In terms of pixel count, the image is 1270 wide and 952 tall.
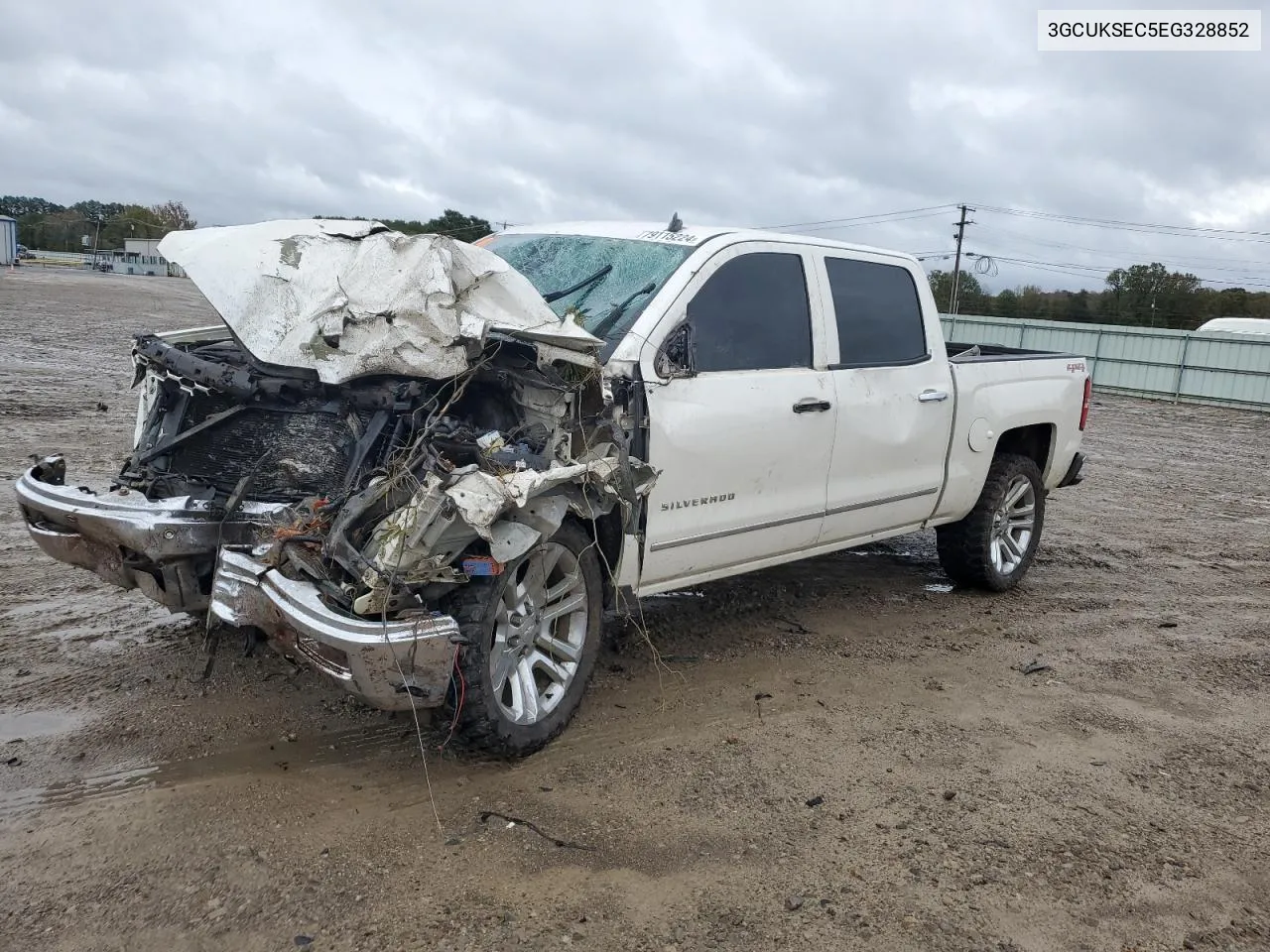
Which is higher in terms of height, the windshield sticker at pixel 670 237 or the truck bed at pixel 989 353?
the windshield sticker at pixel 670 237

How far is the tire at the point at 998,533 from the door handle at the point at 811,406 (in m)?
1.91

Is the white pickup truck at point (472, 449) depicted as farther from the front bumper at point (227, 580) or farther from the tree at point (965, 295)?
the tree at point (965, 295)

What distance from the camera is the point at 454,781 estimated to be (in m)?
3.61

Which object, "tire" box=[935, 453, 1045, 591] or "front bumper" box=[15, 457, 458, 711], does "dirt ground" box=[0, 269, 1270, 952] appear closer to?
"tire" box=[935, 453, 1045, 591]

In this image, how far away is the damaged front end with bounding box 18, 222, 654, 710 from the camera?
324 centimetres

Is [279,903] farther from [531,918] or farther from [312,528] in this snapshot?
[312,528]

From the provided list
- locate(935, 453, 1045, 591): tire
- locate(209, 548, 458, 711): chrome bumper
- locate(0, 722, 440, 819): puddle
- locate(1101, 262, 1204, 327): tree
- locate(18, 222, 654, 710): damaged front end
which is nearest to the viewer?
locate(209, 548, 458, 711): chrome bumper

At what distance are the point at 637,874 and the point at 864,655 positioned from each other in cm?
238

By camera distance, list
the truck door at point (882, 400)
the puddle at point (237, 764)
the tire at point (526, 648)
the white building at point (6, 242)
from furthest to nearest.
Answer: the white building at point (6, 242)
the truck door at point (882, 400)
the tire at point (526, 648)
the puddle at point (237, 764)

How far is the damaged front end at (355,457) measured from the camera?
128 inches

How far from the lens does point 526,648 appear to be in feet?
12.4

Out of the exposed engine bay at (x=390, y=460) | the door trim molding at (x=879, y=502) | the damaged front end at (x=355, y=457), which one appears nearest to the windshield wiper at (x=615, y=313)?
the damaged front end at (x=355, y=457)

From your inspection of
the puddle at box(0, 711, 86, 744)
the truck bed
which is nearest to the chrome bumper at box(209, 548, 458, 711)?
the puddle at box(0, 711, 86, 744)

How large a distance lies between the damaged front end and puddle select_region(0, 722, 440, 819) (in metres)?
0.55
